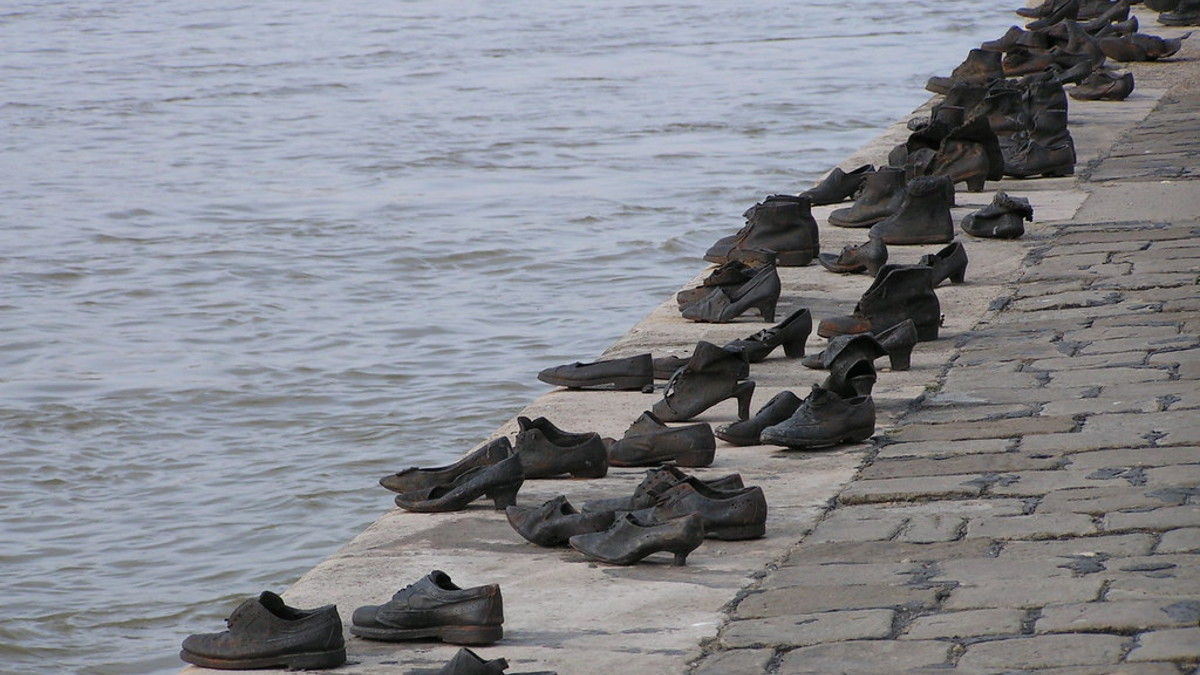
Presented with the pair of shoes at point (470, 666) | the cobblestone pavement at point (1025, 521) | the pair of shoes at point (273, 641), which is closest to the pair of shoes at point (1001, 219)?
the cobblestone pavement at point (1025, 521)

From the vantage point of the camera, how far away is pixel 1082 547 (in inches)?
144

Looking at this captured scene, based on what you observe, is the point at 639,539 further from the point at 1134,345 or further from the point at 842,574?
the point at 1134,345

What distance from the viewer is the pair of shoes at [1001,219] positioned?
281 inches

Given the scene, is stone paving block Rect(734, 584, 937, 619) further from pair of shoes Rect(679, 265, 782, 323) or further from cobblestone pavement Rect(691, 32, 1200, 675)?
pair of shoes Rect(679, 265, 782, 323)

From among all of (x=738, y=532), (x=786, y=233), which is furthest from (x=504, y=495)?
(x=786, y=233)

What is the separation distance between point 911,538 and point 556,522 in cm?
78

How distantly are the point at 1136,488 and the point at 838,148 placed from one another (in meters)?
9.52

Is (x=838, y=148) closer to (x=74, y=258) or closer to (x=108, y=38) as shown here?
(x=74, y=258)

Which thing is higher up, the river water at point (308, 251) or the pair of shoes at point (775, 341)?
the pair of shoes at point (775, 341)

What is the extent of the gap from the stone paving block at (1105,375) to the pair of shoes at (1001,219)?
205 cm

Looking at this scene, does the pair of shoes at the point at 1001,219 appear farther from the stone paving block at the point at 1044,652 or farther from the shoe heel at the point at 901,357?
the stone paving block at the point at 1044,652

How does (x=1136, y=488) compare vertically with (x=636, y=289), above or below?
above

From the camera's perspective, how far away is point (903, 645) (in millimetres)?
3221

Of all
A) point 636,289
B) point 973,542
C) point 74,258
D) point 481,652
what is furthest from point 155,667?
point 74,258
